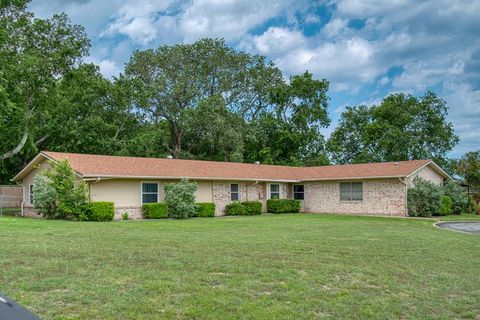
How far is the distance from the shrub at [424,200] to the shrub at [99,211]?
1674 centimetres

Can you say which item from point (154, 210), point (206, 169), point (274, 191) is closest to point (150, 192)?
point (154, 210)

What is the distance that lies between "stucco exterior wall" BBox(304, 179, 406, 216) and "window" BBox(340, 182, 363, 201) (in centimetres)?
21

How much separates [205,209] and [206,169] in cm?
330

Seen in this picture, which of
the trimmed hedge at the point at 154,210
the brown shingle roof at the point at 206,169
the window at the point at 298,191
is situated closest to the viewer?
the brown shingle roof at the point at 206,169

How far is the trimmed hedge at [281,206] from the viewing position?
2952 cm

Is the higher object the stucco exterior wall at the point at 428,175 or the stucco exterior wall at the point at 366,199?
the stucco exterior wall at the point at 428,175

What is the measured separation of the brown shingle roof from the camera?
23027 millimetres

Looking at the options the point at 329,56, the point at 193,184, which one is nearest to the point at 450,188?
the point at 329,56

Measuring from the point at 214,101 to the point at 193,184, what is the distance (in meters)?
17.4

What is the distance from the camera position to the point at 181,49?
4434 centimetres

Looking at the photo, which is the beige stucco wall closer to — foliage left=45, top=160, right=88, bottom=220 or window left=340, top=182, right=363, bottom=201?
foliage left=45, top=160, right=88, bottom=220

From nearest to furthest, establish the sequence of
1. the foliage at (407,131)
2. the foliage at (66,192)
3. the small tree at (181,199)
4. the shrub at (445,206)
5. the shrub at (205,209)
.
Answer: the foliage at (66,192) < the small tree at (181,199) < the shrub at (205,209) < the shrub at (445,206) < the foliage at (407,131)

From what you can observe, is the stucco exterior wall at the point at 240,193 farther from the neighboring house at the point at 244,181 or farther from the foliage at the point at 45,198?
the foliage at the point at 45,198

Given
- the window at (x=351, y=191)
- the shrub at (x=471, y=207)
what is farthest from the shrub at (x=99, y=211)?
the shrub at (x=471, y=207)
